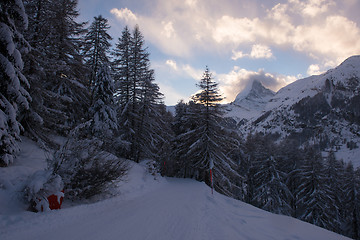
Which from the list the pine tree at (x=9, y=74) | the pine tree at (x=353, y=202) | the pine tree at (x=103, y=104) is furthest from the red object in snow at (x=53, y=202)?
the pine tree at (x=353, y=202)

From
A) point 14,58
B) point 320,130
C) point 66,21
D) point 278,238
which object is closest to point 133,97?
point 66,21

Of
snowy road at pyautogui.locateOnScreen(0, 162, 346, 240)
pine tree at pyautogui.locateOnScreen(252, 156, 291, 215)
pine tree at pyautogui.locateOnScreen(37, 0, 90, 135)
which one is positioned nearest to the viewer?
snowy road at pyautogui.locateOnScreen(0, 162, 346, 240)

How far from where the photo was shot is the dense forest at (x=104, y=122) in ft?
19.6

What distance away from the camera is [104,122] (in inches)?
529

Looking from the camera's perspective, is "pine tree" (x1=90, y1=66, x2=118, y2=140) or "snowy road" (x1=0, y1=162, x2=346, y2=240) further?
"pine tree" (x1=90, y1=66, x2=118, y2=140)

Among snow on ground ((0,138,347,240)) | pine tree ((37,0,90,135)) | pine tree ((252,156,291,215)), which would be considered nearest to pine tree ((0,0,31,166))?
snow on ground ((0,138,347,240))

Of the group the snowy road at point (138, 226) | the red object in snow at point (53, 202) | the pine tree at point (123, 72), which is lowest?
the snowy road at point (138, 226)

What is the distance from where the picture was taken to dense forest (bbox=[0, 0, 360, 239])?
19.6ft

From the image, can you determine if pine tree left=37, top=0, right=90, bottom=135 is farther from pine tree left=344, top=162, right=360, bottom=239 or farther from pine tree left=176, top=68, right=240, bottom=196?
pine tree left=344, top=162, right=360, bottom=239

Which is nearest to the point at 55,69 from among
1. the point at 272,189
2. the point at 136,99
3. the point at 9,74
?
the point at 9,74

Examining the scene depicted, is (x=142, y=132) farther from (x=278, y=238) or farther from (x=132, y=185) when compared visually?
(x=278, y=238)

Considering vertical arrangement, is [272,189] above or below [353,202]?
above

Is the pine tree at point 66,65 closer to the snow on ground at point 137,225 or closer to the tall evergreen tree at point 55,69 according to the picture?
the tall evergreen tree at point 55,69

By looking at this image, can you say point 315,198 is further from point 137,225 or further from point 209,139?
point 137,225
